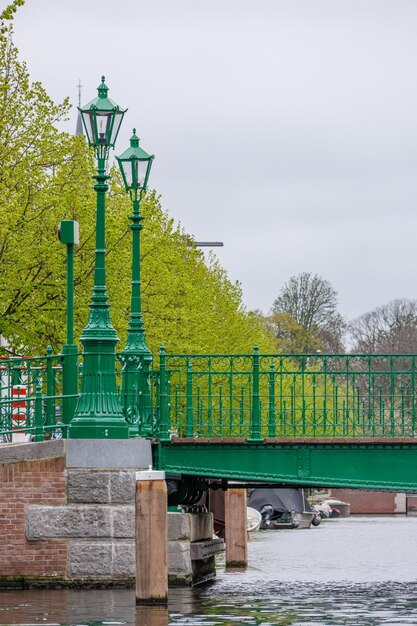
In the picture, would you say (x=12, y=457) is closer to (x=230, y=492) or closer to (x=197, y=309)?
(x=230, y=492)

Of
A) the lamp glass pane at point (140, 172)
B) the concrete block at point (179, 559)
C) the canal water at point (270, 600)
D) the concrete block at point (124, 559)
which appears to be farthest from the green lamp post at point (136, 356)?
the concrete block at point (179, 559)

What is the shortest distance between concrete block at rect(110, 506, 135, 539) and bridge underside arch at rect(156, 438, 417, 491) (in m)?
1.75

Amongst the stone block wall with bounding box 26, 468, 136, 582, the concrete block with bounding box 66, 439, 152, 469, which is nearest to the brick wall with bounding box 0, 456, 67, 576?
the stone block wall with bounding box 26, 468, 136, 582

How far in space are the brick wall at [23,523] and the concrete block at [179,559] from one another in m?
3.70

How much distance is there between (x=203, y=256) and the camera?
206 feet

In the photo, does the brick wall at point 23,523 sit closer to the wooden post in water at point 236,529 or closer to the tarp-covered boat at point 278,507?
the wooden post in water at point 236,529

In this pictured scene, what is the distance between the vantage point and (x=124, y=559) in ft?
81.7

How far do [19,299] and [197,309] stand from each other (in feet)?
38.6

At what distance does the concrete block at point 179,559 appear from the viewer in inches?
1112

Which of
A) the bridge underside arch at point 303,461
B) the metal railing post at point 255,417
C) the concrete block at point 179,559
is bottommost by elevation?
the concrete block at point 179,559

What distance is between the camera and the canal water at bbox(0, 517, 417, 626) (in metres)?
22.1

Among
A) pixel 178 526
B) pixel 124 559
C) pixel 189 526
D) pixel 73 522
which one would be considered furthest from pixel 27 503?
pixel 189 526

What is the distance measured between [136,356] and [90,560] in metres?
3.48

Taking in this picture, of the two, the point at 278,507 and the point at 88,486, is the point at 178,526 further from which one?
the point at 278,507
